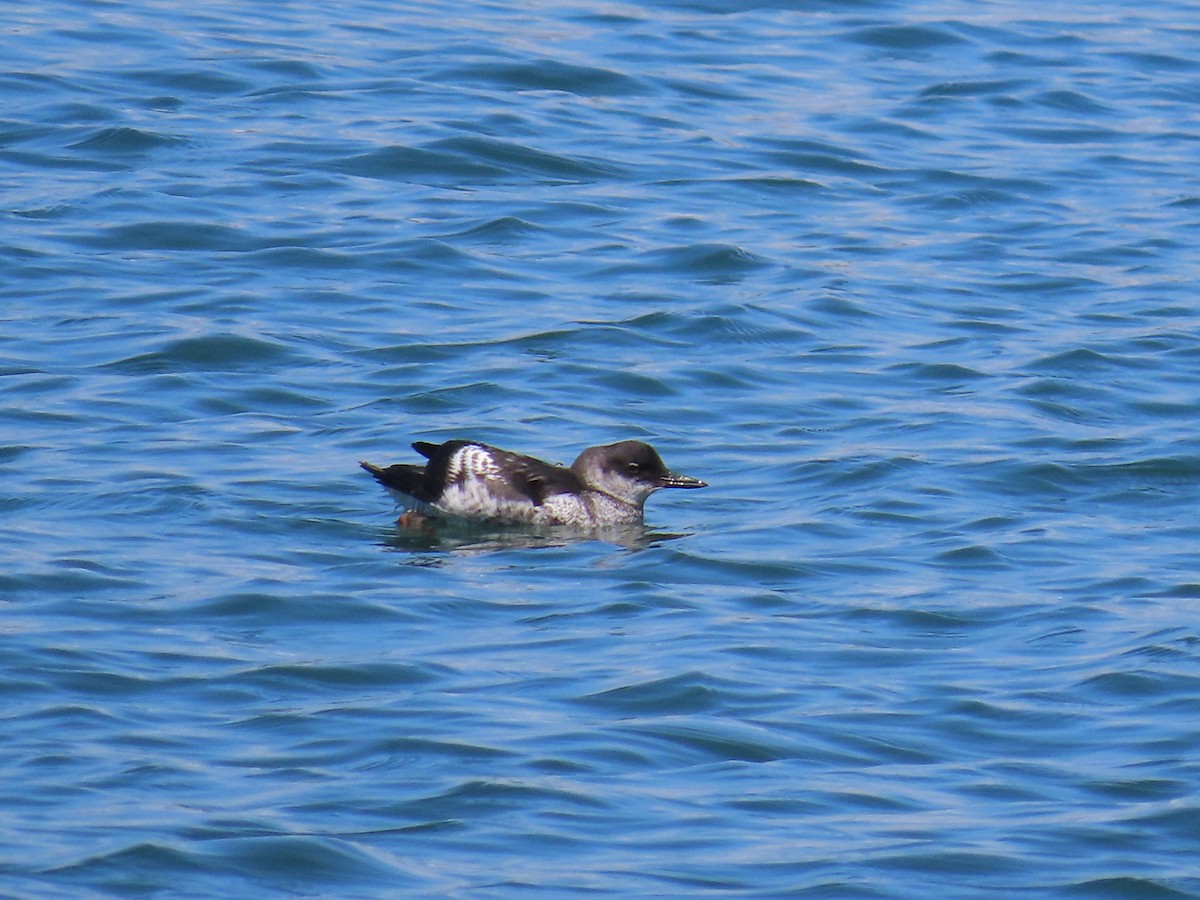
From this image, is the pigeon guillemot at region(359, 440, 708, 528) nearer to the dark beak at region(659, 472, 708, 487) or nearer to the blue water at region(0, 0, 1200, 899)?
the dark beak at region(659, 472, 708, 487)

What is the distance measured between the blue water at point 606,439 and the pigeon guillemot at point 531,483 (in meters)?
0.26

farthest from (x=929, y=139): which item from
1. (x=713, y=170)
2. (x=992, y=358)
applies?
(x=992, y=358)

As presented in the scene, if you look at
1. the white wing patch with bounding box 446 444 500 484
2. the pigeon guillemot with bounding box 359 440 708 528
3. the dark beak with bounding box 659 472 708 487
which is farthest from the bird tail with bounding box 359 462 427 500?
the dark beak with bounding box 659 472 708 487

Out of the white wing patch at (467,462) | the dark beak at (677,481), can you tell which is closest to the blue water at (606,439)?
the dark beak at (677,481)

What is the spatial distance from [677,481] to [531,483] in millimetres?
780

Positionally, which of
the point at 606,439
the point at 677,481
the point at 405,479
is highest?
the point at 405,479

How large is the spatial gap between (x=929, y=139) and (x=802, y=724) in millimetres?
12228

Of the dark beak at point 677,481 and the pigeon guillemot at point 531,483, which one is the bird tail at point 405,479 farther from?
the dark beak at point 677,481

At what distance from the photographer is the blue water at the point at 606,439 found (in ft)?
25.9

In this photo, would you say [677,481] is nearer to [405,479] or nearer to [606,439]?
[606,439]

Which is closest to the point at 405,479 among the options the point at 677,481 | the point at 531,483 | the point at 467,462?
the point at 467,462

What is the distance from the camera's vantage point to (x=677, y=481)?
1231 cm

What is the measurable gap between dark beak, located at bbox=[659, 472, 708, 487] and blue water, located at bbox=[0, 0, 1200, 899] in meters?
0.18

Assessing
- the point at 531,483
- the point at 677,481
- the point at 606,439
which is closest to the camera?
the point at 531,483
